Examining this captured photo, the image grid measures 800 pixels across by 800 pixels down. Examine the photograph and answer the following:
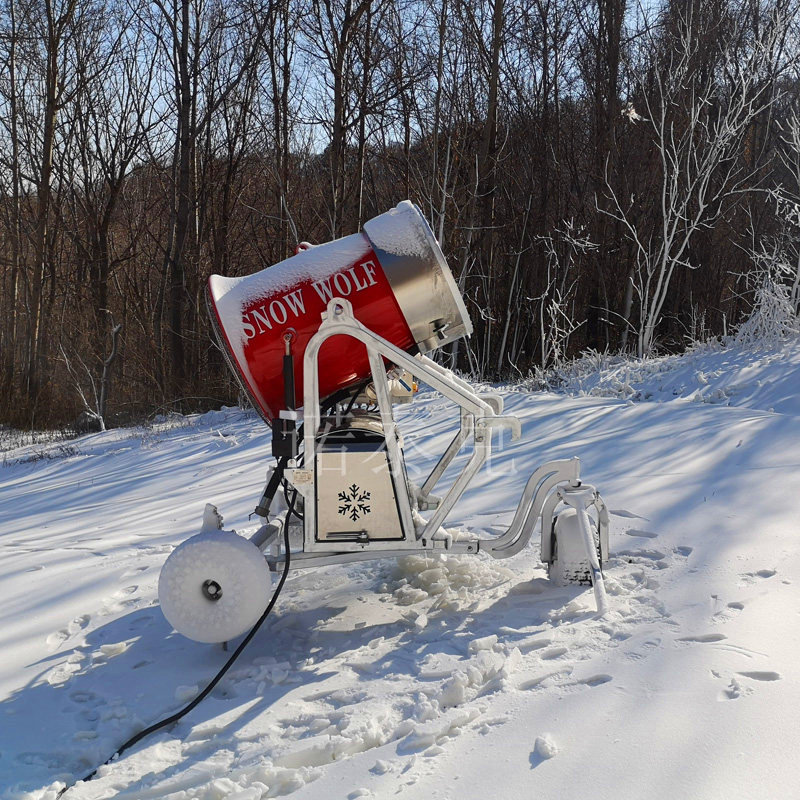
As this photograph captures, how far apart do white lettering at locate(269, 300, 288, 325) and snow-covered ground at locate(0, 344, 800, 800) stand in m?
1.27

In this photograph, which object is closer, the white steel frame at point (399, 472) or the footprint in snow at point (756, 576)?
the white steel frame at point (399, 472)

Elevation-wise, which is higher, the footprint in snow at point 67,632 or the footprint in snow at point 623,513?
the footprint in snow at point 623,513

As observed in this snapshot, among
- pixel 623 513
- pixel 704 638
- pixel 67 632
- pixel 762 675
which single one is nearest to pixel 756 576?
pixel 704 638

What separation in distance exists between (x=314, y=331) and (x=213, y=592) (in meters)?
1.05

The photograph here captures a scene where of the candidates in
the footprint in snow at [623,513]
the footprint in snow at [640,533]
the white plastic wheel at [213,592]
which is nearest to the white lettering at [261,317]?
the white plastic wheel at [213,592]

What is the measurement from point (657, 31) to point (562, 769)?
15.4 meters

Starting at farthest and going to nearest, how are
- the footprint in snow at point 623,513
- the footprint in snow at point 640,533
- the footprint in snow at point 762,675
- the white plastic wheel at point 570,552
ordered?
the footprint in snow at point 623,513, the footprint in snow at point 640,533, the white plastic wheel at point 570,552, the footprint in snow at point 762,675

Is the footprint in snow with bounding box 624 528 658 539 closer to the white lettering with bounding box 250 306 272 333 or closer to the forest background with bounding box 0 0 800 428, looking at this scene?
the white lettering with bounding box 250 306 272 333

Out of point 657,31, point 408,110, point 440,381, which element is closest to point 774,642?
point 440,381

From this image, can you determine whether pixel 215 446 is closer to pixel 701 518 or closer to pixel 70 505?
pixel 70 505

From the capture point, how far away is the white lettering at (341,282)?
2.99 metres

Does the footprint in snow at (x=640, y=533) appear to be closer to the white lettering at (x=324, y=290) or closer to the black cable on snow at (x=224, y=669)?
the black cable on snow at (x=224, y=669)

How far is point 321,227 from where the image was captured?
600 inches

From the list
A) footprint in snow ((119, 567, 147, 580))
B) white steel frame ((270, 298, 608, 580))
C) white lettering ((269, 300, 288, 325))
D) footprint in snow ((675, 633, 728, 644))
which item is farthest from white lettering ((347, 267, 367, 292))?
footprint in snow ((119, 567, 147, 580))
